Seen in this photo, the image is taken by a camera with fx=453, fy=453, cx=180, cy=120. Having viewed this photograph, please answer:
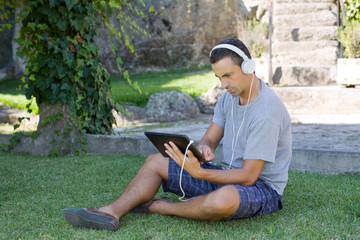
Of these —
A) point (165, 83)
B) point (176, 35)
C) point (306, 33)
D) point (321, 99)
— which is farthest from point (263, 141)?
point (176, 35)

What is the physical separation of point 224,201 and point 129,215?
810mm

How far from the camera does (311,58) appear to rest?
33.9 ft

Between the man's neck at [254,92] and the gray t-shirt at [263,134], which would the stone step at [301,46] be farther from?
the man's neck at [254,92]

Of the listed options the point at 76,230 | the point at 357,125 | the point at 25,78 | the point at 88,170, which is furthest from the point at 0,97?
the point at 76,230

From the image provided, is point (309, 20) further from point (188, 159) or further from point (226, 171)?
point (188, 159)

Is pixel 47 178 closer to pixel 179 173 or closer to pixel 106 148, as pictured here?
pixel 106 148

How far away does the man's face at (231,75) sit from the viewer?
2.88 meters

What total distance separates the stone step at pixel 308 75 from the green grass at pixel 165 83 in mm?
1884

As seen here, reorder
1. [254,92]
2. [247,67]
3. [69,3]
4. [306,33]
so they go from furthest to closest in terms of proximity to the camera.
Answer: [306,33] → [69,3] → [254,92] → [247,67]

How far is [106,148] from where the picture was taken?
5523mm

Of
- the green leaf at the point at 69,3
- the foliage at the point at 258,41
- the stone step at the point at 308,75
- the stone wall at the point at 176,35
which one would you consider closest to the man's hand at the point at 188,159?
the green leaf at the point at 69,3

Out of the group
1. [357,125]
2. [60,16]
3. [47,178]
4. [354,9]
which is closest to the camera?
[47,178]

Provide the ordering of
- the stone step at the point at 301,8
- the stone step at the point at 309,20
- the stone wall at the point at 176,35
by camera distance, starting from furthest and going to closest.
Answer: the stone wall at the point at 176,35
the stone step at the point at 301,8
the stone step at the point at 309,20

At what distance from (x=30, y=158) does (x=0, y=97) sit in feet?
18.8
